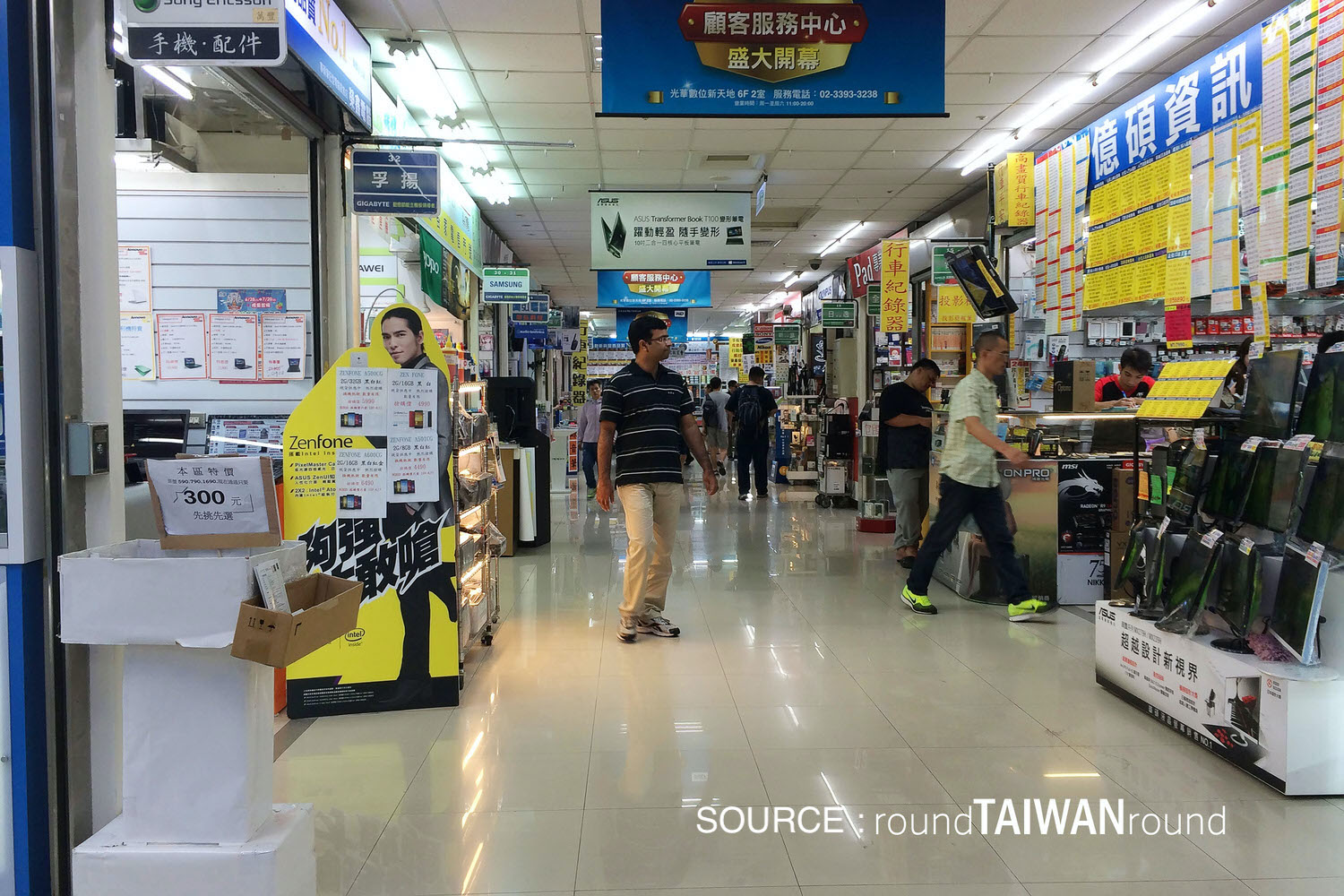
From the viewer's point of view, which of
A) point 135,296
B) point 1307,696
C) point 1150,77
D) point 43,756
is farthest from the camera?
point 1150,77

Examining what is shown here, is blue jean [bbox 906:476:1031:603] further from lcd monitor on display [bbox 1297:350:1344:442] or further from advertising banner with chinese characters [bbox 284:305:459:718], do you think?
advertising banner with chinese characters [bbox 284:305:459:718]

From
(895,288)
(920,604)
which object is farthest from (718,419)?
(920,604)

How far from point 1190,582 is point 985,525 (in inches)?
71.6

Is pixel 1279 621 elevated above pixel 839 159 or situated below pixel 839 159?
below

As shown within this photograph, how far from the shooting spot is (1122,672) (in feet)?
12.1

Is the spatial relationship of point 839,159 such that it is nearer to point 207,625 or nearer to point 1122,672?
point 1122,672

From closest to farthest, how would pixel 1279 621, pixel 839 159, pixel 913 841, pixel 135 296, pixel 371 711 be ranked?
pixel 913 841 → pixel 1279 621 → pixel 371 711 → pixel 135 296 → pixel 839 159

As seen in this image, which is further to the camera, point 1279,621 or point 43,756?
point 1279,621

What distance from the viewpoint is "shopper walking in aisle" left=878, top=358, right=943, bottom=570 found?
6.95 m

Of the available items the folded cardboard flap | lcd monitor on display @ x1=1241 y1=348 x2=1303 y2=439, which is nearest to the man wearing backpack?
lcd monitor on display @ x1=1241 y1=348 x2=1303 y2=439

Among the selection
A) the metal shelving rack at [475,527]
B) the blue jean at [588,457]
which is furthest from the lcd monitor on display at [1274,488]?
the blue jean at [588,457]

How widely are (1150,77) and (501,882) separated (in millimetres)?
Result: 6729

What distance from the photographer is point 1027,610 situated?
508 cm

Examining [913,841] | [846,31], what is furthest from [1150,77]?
[913,841]
